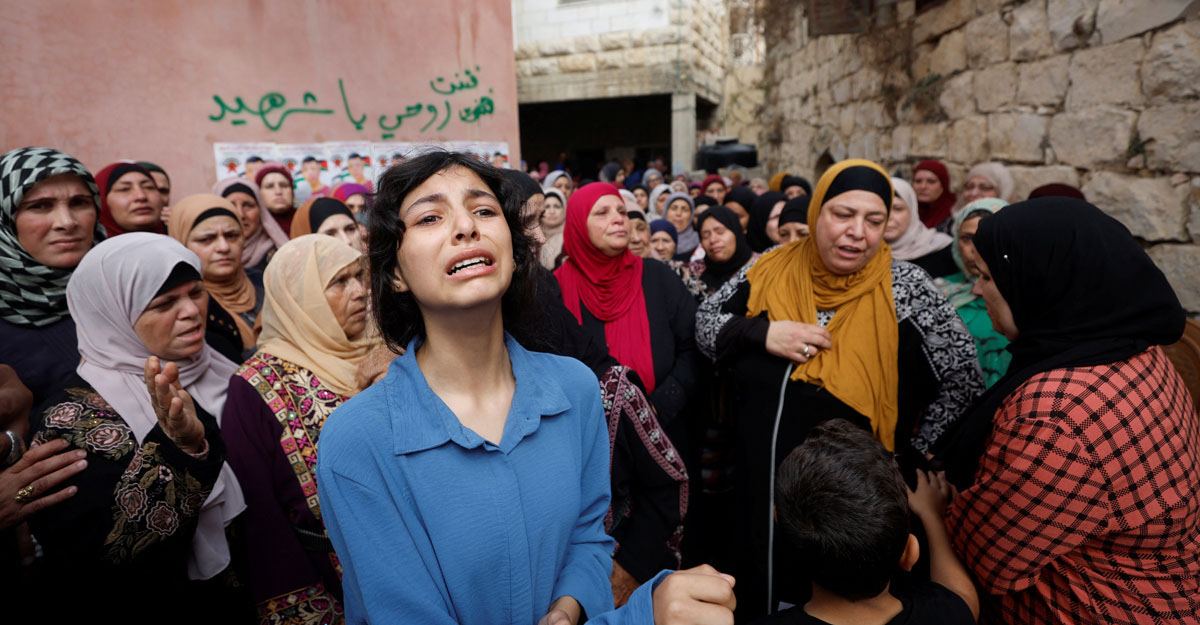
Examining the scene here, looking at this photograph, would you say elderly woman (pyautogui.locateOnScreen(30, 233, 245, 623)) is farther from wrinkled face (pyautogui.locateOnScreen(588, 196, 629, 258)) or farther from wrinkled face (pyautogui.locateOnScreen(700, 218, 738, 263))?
wrinkled face (pyautogui.locateOnScreen(700, 218, 738, 263))

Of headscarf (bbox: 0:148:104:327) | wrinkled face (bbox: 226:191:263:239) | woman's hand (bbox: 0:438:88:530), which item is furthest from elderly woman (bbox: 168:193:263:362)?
woman's hand (bbox: 0:438:88:530)

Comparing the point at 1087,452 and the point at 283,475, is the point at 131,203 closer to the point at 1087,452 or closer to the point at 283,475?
the point at 283,475

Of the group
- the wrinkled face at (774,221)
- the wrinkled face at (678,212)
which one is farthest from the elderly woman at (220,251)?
the wrinkled face at (678,212)

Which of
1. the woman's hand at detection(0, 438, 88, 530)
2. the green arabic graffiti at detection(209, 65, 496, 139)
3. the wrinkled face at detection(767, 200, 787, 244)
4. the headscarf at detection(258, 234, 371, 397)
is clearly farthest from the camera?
the green arabic graffiti at detection(209, 65, 496, 139)

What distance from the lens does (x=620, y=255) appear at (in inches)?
107

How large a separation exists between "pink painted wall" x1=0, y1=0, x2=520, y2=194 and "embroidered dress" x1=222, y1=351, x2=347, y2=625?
12.9 feet

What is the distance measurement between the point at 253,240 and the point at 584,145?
1585cm

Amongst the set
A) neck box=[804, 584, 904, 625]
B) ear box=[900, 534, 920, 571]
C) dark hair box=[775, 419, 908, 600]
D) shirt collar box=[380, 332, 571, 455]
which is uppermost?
shirt collar box=[380, 332, 571, 455]

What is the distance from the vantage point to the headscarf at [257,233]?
159 inches

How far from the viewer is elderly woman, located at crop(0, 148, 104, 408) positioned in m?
1.99

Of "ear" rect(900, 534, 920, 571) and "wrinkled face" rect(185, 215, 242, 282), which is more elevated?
"wrinkled face" rect(185, 215, 242, 282)

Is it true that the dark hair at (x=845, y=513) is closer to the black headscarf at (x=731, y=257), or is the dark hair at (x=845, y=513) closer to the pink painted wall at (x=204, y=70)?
the black headscarf at (x=731, y=257)

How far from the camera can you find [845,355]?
2.19m

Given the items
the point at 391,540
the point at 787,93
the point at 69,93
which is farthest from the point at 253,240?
the point at 787,93
